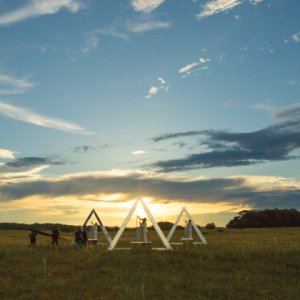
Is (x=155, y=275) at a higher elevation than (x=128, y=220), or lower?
lower

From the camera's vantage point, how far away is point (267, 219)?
93.2 metres

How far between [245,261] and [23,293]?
12.8 meters

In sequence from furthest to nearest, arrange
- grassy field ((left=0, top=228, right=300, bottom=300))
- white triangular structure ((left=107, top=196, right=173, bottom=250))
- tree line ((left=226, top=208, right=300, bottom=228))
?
tree line ((left=226, top=208, right=300, bottom=228)), white triangular structure ((left=107, top=196, right=173, bottom=250)), grassy field ((left=0, top=228, right=300, bottom=300))

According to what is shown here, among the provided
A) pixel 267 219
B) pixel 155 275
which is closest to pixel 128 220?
pixel 155 275

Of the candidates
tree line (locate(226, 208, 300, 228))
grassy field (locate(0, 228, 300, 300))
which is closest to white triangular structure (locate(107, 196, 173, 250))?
grassy field (locate(0, 228, 300, 300))

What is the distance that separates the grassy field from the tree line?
250ft

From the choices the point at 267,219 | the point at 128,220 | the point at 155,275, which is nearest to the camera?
the point at 155,275

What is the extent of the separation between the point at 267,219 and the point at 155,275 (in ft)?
289

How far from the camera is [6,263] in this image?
18391mm

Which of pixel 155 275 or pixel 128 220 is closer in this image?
pixel 155 275

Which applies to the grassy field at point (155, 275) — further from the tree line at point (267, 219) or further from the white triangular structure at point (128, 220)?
the tree line at point (267, 219)

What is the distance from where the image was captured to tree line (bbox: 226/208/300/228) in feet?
297

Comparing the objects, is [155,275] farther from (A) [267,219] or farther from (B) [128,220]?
(A) [267,219]

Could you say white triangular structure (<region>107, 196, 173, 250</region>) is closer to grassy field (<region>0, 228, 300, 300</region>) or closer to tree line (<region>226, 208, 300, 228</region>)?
grassy field (<region>0, 228, 300, 300</region>)
